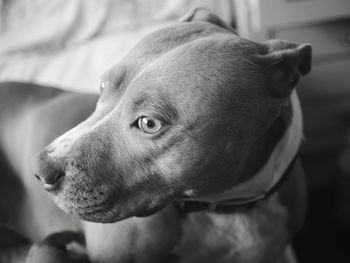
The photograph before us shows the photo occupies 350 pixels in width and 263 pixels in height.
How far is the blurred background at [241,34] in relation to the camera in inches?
66.0

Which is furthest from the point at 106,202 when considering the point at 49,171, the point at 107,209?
the point at 49,171

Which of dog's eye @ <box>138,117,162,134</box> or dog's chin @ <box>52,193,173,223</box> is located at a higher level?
dog's eye @ <box>138,117,162,134</box>

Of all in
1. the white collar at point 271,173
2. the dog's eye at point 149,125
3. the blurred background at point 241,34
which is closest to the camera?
the dog's eye at point 149,125

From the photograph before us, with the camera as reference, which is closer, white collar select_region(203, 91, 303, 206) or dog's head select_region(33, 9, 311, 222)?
dog's head select_region(33, 9, 311, 222)

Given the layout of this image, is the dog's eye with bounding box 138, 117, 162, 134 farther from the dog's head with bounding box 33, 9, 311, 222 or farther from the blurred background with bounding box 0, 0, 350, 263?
the blurred background with bounding box 0, 0, 350, 263

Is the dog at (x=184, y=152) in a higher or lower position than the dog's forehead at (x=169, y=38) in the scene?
lower

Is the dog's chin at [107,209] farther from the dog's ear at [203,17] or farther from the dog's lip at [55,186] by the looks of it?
the dog's ear at [203,17]

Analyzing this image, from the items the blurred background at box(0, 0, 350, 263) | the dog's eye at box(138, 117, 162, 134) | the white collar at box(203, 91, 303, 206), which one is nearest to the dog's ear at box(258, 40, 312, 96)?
the white collar at box(203, 91, 303, 206)

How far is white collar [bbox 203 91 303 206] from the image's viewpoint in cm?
98

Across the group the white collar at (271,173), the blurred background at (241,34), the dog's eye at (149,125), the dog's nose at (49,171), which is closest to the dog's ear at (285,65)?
the white collar at (271,173)

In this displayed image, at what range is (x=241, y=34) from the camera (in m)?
1.86

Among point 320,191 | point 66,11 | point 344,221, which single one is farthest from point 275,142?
point 66,11

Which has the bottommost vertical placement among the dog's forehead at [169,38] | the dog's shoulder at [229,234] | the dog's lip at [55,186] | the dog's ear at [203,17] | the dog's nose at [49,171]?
the dog's shoulder at [229,234]

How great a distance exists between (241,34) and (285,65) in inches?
40.1
